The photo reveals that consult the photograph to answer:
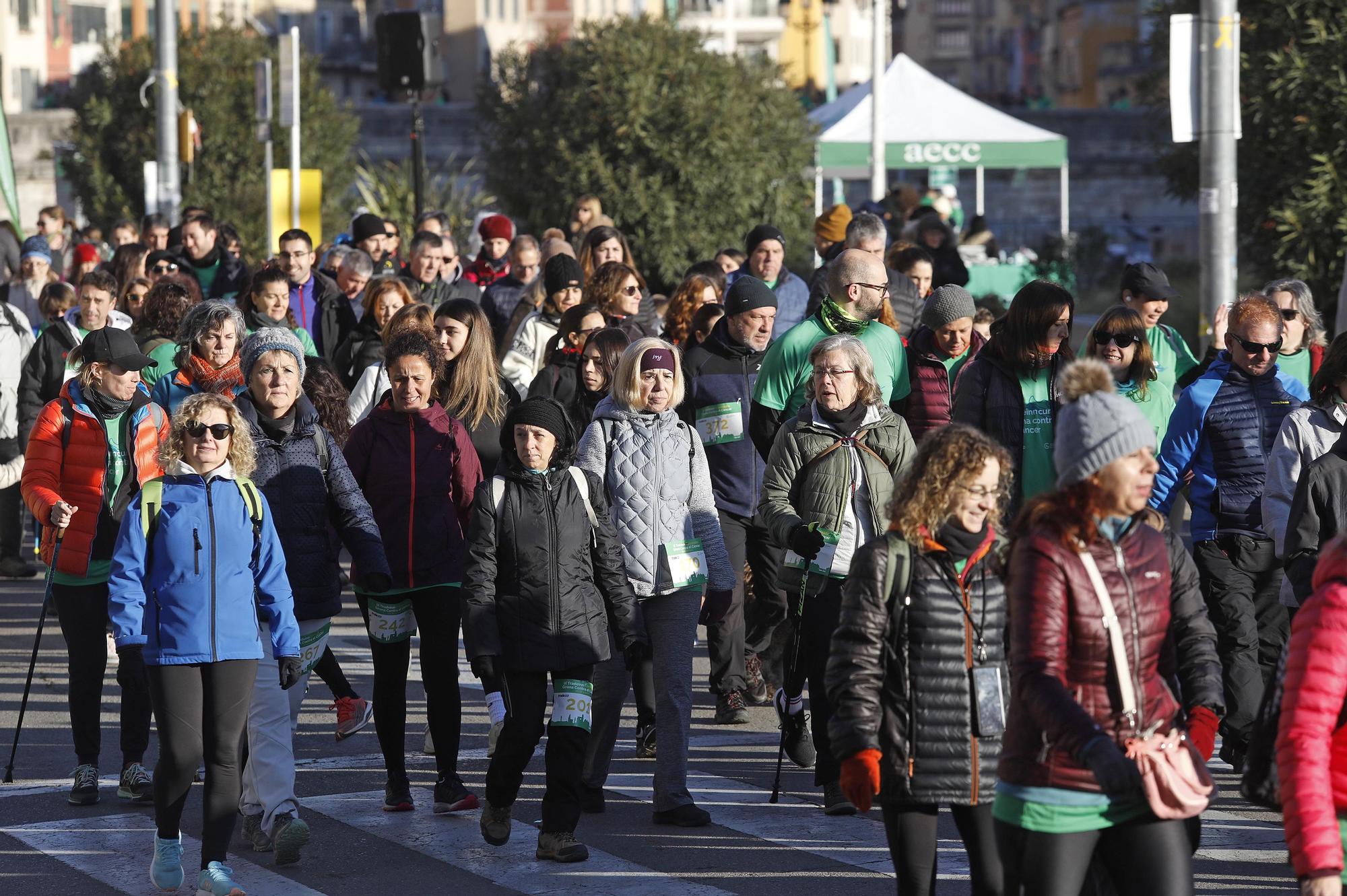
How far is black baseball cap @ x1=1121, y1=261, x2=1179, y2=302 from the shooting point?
30.1ft

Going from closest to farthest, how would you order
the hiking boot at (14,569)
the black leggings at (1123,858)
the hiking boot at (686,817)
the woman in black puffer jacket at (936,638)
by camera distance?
the black leggings at (1123,858) < the woman in black puffer jacket at (936,638) < the hiking boot at (686,817) < the hiking boot at (14,569)

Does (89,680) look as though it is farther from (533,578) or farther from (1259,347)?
(1259,347)

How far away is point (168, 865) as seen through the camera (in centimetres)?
645

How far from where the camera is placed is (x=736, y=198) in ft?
75.9

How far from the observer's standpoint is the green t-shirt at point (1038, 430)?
7637 millimetres

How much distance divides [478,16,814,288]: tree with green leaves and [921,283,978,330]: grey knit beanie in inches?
552

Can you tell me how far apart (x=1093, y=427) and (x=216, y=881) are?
3.24 m

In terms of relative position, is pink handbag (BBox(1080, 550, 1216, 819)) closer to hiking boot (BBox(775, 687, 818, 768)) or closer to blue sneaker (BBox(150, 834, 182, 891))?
hiking boot (BBox(775, 687, 818, 768))

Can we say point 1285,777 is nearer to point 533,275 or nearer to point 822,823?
point 822,823

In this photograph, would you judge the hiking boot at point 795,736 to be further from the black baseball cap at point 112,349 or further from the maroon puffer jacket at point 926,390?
the black baseball cap at point 112,349

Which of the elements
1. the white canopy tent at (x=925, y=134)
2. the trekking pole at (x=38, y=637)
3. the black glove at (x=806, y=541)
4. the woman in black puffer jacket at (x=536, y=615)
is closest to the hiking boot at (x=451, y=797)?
the woman in black puffer jacket at (x=536, y=615)

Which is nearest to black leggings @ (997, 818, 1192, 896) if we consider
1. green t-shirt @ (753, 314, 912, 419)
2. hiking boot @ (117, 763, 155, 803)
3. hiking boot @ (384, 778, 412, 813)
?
hiking boot @ (384, 778, 412, 813)

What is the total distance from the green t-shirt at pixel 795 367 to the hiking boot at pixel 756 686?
1.49m

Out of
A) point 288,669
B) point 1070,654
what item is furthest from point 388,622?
point 1070,654
